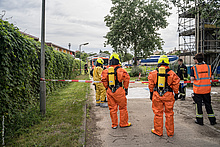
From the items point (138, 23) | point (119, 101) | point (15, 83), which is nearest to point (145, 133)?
point (119, 101)

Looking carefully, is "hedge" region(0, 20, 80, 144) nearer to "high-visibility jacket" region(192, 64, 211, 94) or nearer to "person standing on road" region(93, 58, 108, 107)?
"person standing on road" region(93, 58, 108, 107)

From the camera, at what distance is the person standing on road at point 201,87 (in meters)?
5.08

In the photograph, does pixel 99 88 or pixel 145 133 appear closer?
pixel 145 133

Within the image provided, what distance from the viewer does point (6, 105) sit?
4273 millimetres

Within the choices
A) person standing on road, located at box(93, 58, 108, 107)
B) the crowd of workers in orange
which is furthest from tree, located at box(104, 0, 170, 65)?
the crowd of workers in orange

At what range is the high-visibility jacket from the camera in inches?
200

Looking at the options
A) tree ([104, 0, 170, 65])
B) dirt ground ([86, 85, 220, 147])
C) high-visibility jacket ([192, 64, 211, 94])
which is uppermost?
tree ([104, 0, 170, 65])

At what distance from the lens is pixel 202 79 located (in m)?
5.10

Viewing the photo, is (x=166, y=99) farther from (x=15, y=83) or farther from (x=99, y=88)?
(x=15, y=83)

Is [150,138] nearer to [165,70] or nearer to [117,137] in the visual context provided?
[117,137]

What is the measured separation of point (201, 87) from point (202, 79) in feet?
0.77

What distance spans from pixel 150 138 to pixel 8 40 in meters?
4.15

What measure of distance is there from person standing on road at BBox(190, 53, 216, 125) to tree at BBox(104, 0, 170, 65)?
745 inches

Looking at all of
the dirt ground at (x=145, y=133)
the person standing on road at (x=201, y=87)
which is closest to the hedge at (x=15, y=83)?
the dirt ground at (x=145, y=133)
